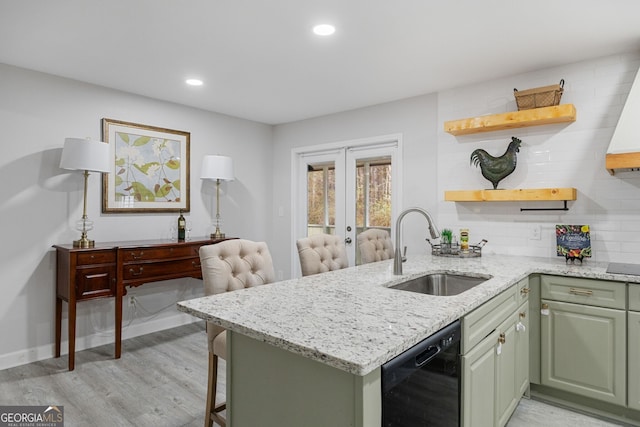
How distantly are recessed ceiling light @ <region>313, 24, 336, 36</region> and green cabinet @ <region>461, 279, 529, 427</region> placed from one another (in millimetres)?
1858

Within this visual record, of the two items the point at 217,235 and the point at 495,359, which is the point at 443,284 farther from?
the point at 217,235

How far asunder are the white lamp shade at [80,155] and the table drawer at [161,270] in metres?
0.87

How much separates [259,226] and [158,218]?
4.58 ft

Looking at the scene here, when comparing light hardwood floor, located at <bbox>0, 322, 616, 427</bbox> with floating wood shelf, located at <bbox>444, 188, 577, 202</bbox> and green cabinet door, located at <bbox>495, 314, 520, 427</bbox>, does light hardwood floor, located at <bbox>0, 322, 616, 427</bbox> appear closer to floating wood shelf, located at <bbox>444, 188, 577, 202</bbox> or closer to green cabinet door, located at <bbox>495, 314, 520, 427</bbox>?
green cabinet door, located at <bbox>495, 314, 520, 427</bbox>

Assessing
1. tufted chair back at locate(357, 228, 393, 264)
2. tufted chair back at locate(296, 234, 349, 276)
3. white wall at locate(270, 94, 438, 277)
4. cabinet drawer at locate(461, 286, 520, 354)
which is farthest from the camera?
white wall at locate(270, 94, 438, 277)

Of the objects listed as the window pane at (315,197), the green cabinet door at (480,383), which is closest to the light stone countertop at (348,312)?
the green cabinet door at (480,383)

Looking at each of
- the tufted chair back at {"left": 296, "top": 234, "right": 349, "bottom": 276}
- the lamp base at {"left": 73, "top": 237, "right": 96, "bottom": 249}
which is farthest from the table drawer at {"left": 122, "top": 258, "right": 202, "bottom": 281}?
the tufted chair back at {"left": 296, "top": 234, "right": 349, "bottom": 276}

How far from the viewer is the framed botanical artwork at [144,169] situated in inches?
142

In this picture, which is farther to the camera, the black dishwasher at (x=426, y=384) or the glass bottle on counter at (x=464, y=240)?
the glass bottle on counter at (x=464, y=240)

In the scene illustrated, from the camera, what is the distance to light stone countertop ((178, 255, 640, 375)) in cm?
110

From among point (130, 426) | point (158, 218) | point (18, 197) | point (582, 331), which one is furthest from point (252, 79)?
point (582, 331)

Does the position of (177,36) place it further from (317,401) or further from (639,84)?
(639,84)

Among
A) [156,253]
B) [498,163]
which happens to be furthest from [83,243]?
[498,163]

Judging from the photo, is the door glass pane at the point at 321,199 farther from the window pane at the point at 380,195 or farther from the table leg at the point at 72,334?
the table leg at the point at 72,334
